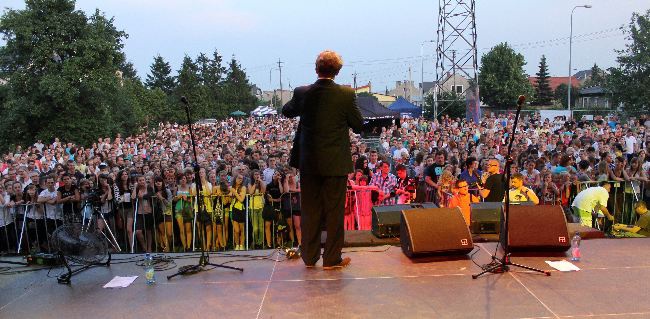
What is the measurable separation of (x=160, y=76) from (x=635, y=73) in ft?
211

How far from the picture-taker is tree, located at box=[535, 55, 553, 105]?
69.4 meters

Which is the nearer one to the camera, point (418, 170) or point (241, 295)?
point (241, 295)

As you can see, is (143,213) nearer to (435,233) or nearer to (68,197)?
(68,197)

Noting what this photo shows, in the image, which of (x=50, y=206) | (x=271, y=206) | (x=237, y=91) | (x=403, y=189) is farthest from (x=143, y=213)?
(x=237, y=91)

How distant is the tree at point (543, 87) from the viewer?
69.4 m

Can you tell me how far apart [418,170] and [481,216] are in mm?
5075

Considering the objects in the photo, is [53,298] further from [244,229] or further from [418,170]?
[418,170]

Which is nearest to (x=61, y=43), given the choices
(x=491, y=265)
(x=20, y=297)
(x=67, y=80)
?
(x=67, y=80)

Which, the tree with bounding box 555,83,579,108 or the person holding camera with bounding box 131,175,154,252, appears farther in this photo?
the tree with bounding box 555,83,579,108

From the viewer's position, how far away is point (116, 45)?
2688 centimetres

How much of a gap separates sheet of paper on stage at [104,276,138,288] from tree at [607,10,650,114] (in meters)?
34.8

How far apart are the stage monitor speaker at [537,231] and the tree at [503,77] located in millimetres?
49948

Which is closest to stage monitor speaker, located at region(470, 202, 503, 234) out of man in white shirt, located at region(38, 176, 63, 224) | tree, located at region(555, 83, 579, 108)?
man in white shirt, located at region(38, 176, 63, 224)

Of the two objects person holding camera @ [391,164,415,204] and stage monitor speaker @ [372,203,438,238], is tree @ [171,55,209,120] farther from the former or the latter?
stage monitor speaker @ [372,203,438,238]
